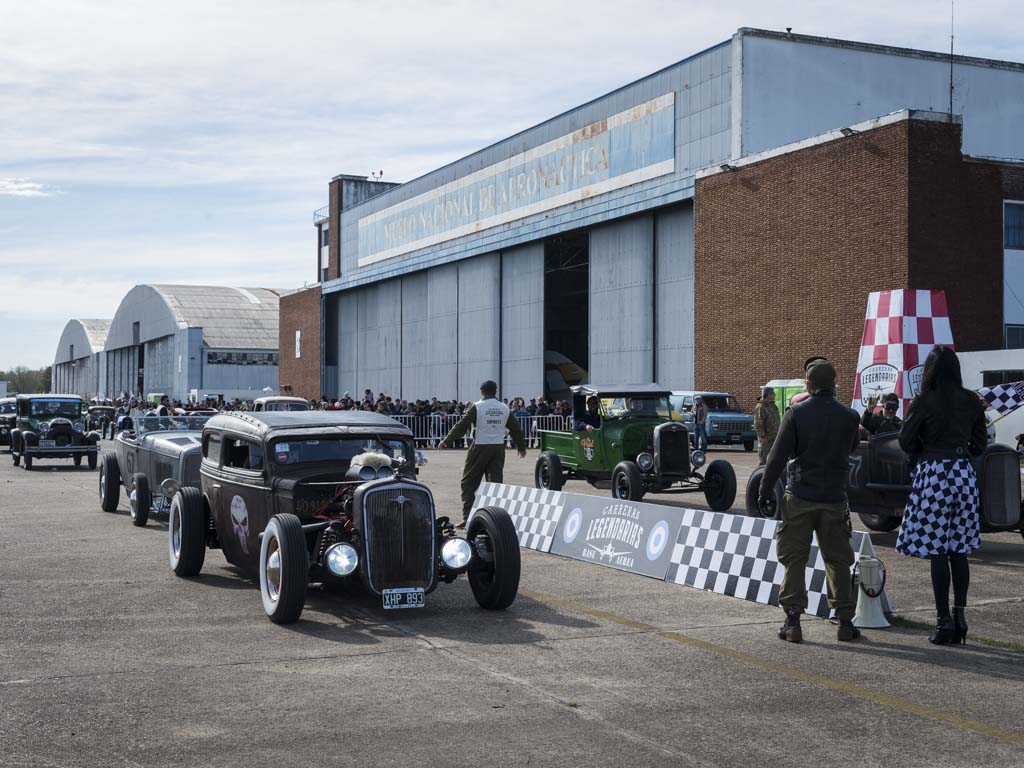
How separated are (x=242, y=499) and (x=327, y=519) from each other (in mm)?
1190

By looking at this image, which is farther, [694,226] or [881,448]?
[694,226]

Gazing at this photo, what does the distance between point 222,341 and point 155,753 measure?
81.7 metres

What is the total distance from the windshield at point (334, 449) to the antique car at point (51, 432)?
20.6m

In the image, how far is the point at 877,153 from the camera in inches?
1147

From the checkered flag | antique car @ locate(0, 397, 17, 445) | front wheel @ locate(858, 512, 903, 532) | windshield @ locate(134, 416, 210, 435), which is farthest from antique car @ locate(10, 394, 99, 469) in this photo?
the checkered flag

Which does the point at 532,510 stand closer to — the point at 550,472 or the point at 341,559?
the point at 341,559

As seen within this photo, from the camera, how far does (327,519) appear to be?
8.98m

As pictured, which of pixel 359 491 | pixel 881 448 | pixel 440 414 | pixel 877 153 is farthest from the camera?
pixel 440 414

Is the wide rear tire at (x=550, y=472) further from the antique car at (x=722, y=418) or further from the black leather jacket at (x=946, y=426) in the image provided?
the antique car at (x=722, y=418)

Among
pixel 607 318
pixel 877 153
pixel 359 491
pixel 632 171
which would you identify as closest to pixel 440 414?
pixel 607 318

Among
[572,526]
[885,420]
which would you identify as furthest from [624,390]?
[572,526]

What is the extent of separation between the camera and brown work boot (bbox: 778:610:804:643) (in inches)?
301

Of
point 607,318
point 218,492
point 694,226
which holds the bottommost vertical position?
point 218,492

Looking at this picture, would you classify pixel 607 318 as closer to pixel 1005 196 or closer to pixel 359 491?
pixel 1005 196
